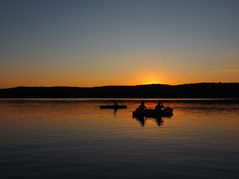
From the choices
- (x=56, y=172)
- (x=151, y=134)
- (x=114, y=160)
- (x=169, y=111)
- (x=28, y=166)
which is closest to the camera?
(x=56, y=172)

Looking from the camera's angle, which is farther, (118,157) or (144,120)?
(144,120)

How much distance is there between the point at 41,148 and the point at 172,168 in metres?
11.5

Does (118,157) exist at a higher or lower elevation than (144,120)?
lower

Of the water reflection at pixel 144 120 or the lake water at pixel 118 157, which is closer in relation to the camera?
the lake water at pixel 118 157

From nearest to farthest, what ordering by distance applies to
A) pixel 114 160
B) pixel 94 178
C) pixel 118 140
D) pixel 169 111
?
pixel 94 178
pixel 114 160
pixel 118 140
pixel 169 111

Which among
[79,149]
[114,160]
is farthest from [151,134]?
[114,160]

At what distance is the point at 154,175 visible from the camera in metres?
17.7

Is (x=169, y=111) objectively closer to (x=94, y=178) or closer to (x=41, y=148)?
(x=41, y=148)

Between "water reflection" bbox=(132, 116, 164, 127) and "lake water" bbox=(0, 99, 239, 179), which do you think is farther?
"water reflection" bbox=(132, 116, 164, 127)

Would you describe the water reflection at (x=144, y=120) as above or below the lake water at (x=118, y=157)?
above

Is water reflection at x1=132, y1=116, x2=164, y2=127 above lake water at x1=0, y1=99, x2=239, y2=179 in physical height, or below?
above

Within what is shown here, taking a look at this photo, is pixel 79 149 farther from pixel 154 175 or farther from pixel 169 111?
pixel 169 111

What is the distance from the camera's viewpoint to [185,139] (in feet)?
105

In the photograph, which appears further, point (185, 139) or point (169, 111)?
point (169, 111)
